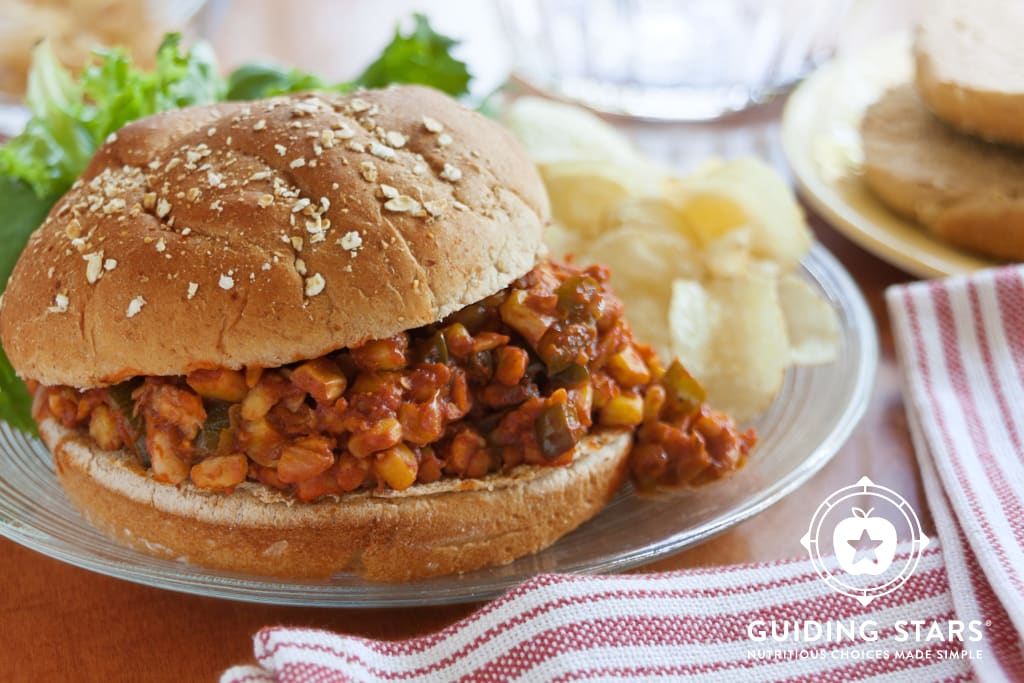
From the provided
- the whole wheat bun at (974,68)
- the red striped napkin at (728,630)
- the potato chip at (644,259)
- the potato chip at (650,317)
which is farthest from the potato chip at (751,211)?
the red striped napkin at (728,630)

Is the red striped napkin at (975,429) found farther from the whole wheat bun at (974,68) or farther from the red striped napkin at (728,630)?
the whole wheat bun at (974,68)

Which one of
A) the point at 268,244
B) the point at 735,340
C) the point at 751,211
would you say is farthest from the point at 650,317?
the point at 268,244

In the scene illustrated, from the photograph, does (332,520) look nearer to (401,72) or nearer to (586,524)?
(586,524)

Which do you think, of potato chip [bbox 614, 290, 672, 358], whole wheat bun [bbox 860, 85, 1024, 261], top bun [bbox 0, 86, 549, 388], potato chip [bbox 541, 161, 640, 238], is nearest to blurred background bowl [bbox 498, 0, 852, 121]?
whole wheat bun [bbox 860, 85, 1024, 261]

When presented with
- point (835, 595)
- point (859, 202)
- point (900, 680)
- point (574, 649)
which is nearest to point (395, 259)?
point (574, 649)

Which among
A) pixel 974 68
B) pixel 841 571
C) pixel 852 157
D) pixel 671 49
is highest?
pixel 974 68

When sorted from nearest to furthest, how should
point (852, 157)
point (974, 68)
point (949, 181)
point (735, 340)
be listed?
point (735, 340) < point (949, 181) < point (974, 68) < point (852, 157)

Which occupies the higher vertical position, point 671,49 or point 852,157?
point 671,49
